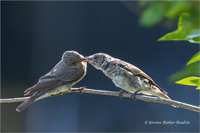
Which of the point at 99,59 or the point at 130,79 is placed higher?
the point at 99,59

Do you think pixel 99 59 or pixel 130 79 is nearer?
pixel 130 79

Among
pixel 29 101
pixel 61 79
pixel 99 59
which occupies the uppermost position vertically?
pixel 99 59

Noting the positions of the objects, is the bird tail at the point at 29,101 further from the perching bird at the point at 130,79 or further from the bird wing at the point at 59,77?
the perching bird at the point at 130,79

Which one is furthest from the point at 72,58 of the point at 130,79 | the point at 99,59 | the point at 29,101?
the point at 130,79

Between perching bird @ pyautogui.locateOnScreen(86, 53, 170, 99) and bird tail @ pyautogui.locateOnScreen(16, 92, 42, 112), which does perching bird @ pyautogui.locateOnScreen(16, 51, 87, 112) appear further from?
perching bird @ pyautogui.locateOnScreen(86, 53, 170, 99)

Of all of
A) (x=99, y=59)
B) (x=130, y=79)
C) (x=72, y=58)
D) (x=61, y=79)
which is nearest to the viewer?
(x=130, y=79)

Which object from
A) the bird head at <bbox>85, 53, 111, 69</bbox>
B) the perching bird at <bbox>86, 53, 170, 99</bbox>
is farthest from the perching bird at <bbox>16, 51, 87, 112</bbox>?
the perching bird at <bbox>86, 53, 170, 99</bbox>

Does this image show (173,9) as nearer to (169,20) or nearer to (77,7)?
(169,20)

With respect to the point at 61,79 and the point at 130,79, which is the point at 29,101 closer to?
the point at 61,79

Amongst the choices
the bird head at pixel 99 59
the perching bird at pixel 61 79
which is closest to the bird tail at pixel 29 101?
the perching bird at pixel 61 79

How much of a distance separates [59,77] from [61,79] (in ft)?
0.25

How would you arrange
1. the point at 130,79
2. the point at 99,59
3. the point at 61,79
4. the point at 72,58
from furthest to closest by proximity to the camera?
the point at 72,58
the point at 61,79
the point at 99,59
the point at 130,79

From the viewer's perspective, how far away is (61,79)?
458cm

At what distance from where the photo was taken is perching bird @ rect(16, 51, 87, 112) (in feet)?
13.8
